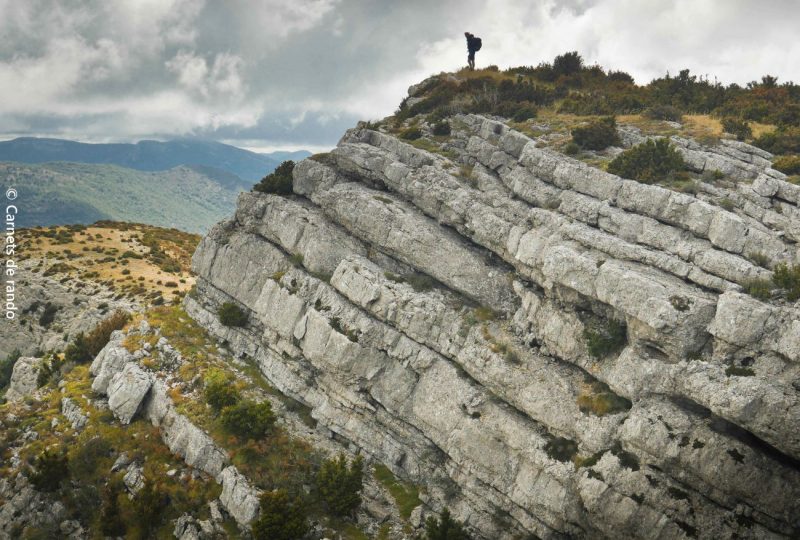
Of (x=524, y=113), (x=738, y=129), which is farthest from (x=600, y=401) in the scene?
(x=524, y=113)

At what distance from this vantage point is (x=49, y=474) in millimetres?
30359

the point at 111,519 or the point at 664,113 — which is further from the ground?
the point at 664,113

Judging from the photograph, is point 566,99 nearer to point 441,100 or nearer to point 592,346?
point 441,100

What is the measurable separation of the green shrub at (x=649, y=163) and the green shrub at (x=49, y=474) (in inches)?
1699

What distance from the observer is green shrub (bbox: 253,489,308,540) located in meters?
25.2

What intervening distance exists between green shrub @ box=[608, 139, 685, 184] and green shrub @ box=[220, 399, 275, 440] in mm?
30170

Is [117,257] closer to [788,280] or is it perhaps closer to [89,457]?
[89,457]

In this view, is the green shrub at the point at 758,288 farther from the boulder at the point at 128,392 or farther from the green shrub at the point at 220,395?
the boulder at the point at 128,392

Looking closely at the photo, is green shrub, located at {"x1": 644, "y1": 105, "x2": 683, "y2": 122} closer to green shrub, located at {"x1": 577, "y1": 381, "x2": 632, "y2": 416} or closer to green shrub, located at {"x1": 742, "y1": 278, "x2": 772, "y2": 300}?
green shrub, located at {"x1": 742, "y1": 278, "x2": 772, "y2": 300}

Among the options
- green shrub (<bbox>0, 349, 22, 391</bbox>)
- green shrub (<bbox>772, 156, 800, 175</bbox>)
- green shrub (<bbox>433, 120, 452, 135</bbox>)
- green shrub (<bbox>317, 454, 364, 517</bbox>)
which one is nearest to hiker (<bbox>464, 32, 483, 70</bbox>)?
green shrub (<bbox>433, 120, 452, 135</bbox>)

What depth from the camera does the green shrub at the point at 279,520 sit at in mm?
25203

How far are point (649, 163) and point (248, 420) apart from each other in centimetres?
3339

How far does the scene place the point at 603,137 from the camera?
1537 inches

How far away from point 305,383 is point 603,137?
31.7m
